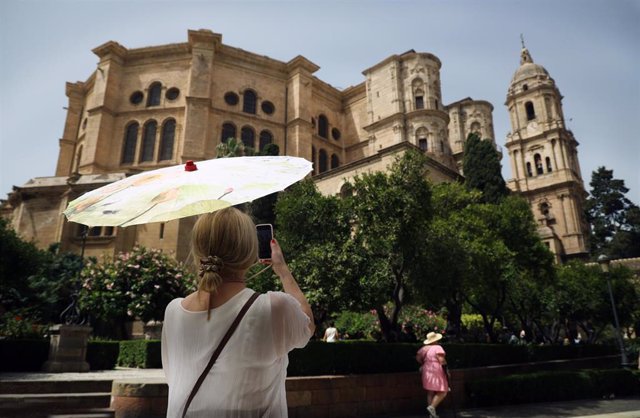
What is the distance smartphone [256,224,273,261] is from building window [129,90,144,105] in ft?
132

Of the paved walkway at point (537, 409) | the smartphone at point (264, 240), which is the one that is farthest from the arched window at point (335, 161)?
the smartphone at point (264, 240)

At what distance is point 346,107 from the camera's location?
46250mm

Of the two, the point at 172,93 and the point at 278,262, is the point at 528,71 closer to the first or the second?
the point at 172,93

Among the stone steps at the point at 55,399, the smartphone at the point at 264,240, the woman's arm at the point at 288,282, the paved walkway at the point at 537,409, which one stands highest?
the smartphone at the point at 264,240

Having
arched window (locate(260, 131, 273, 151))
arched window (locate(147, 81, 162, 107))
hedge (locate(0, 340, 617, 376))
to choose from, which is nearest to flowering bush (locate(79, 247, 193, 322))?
hedge (locate(0, 340, 617, 376))

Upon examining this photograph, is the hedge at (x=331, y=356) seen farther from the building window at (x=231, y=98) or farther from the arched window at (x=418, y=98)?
the building window at (x=231, y=98)

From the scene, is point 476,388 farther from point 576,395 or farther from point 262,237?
point 262,237

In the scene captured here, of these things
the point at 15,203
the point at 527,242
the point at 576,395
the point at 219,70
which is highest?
the point at 219,70

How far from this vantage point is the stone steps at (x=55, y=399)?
8008 mm

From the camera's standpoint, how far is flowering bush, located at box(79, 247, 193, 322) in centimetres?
1852

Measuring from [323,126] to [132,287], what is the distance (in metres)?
29.4

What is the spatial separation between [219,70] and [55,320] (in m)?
25.0

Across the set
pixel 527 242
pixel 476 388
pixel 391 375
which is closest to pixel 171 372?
pixel 391 375

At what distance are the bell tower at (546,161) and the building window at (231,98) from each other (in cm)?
3666
